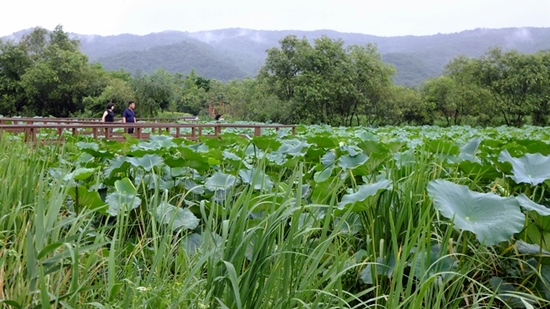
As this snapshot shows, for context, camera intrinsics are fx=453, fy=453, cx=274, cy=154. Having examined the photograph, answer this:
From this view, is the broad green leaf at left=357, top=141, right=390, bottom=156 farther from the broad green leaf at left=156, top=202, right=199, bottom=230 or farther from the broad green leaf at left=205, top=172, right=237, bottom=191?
the broad green leaf at left=156, top=202, right=199, bottom=230

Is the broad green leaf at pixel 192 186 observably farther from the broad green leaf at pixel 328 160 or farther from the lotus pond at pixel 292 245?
the broad green leaf at pixel 328 160

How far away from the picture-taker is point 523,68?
27.3 m

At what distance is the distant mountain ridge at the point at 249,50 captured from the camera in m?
103

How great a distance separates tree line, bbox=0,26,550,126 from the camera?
27.1m

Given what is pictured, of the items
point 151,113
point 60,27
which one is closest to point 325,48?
point 151,113

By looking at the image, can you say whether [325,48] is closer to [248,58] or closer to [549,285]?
[549,285]

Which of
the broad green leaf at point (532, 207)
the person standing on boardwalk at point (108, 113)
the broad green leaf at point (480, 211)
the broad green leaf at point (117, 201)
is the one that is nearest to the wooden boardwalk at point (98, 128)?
the person standing on boardwalk at point (108, 113)

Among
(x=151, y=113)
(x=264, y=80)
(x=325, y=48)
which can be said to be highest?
(x=325, y=48)

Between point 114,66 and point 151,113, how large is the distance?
3153 inches

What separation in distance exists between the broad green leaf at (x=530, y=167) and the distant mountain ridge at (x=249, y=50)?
250 feet

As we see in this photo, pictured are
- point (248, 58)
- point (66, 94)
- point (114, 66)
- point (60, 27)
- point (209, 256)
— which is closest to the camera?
point (209, 256)

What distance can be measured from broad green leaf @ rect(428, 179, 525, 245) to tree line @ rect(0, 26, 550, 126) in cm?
2518

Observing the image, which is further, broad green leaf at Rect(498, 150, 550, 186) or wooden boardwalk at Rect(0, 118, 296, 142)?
wooden boardwalk at Rect(0, 118, 296, 142)

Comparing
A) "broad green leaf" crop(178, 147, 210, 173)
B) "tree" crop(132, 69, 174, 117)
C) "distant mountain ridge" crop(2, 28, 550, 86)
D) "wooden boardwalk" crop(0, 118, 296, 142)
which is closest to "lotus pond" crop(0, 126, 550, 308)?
"broad green leaf" crop(178, 147, 210, 173)
